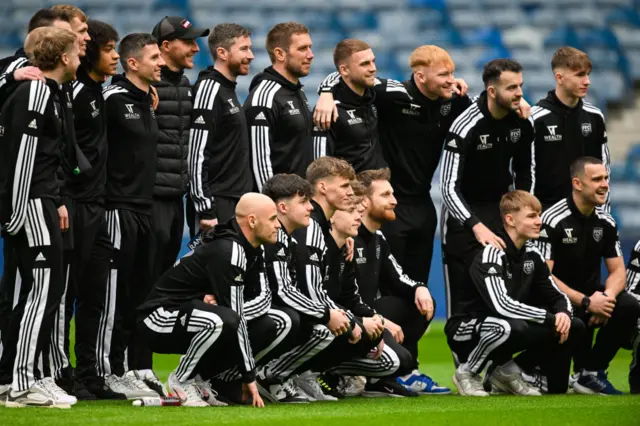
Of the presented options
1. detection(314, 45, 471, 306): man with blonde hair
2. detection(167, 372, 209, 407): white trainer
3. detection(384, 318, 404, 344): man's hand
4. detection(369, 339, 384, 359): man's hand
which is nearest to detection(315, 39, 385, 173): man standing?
detection(314, 45, 471, 306): man with blonde hair

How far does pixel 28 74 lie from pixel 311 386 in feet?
7.91

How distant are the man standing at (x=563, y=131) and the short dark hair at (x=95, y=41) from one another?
3.03 meters

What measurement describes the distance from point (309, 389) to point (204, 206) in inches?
49.1

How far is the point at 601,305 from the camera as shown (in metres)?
7.93

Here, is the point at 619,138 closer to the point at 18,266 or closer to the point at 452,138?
the point at 452,138

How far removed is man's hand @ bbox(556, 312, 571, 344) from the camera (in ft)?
24.4

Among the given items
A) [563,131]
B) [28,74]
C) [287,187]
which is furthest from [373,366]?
[28,74]

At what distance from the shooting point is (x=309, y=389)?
7.17m

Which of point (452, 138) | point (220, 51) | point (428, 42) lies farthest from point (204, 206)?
point (428, 42)

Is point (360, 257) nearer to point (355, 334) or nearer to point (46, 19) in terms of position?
point (355, 334)

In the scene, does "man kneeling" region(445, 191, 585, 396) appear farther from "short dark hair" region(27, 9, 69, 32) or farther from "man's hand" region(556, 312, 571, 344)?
"short dark hair" region(27, 9, 69, 32)

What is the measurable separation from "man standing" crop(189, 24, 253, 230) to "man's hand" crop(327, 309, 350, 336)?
1023 mm

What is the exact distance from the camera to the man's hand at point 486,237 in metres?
7.75

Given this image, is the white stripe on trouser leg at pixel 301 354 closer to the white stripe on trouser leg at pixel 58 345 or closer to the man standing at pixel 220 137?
the man standing at pixel 220 137
